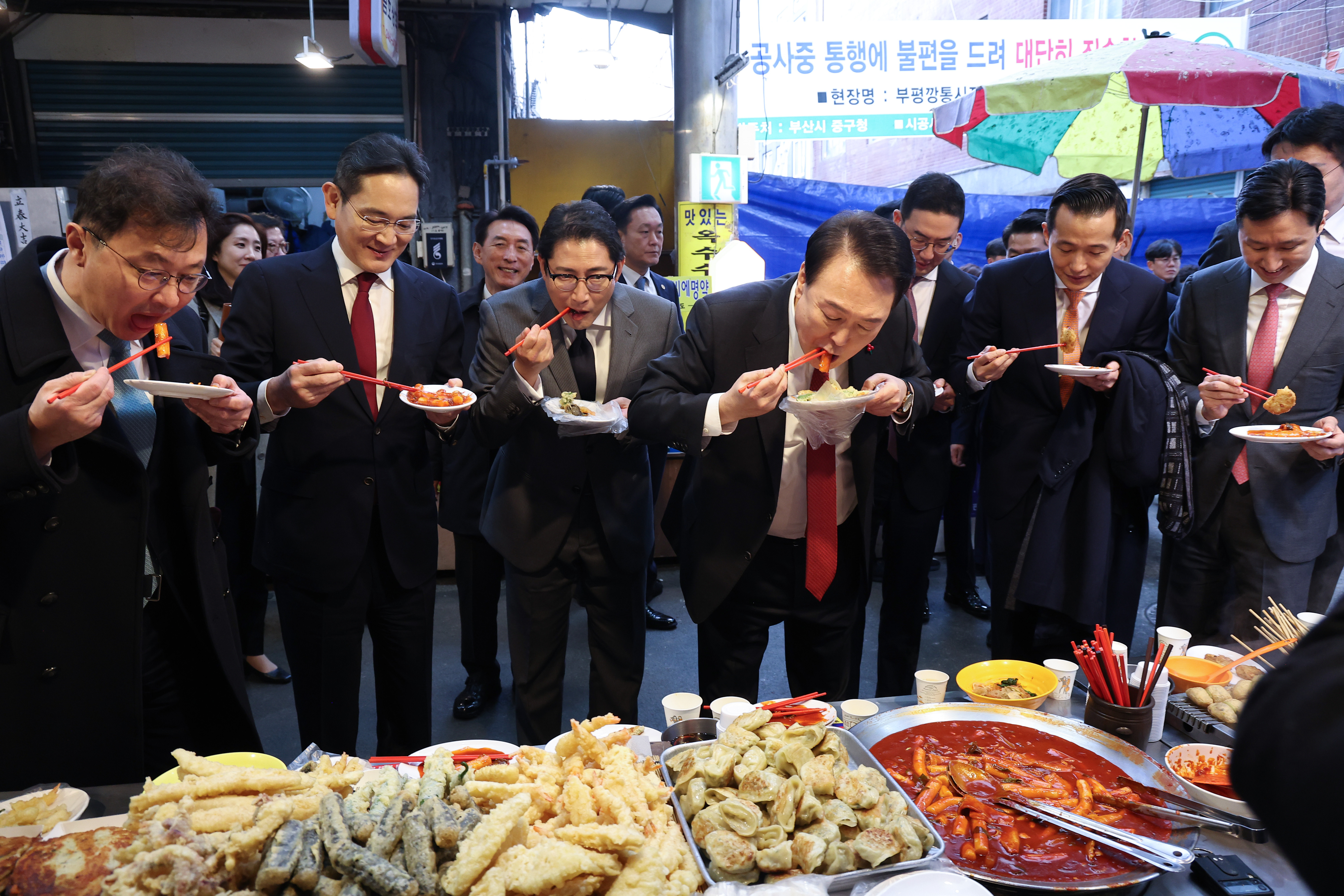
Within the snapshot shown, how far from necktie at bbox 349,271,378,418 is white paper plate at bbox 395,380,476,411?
59 millimetres

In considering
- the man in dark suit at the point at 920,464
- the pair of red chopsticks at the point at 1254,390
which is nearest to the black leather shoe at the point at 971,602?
the man in dark suit at the point at 920,464

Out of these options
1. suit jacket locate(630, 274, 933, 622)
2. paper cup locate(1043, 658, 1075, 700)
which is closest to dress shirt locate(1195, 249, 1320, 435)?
suit jacket locate(630, 274, 933, 622)

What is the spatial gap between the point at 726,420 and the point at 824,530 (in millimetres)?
462

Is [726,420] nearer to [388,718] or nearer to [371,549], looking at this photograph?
[371,549]

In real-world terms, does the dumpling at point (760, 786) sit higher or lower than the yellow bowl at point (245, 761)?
higher

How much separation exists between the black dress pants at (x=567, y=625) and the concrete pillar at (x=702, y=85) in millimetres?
4436

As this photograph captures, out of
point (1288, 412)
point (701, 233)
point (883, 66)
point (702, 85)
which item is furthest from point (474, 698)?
point (883, 66)

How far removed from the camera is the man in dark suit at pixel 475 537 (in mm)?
3555

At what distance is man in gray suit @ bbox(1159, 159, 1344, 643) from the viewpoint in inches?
104

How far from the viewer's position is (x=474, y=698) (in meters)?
3.56

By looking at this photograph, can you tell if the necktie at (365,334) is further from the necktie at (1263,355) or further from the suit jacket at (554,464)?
the necktie at (1263,355)

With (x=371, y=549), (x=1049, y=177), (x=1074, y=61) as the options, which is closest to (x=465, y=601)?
(x=371, y=549)

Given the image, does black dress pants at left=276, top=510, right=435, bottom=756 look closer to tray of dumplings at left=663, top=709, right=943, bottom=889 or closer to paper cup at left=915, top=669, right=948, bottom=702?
tray of dumplings at left=663, top=709, right=943, bottom=889

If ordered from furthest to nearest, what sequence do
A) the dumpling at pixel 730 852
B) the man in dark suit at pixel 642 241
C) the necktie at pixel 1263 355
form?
1. the man in dark suit at pixel 642 241
2. the necktie at pixel 1263 355
3. the dumpling at pixel 730 852
